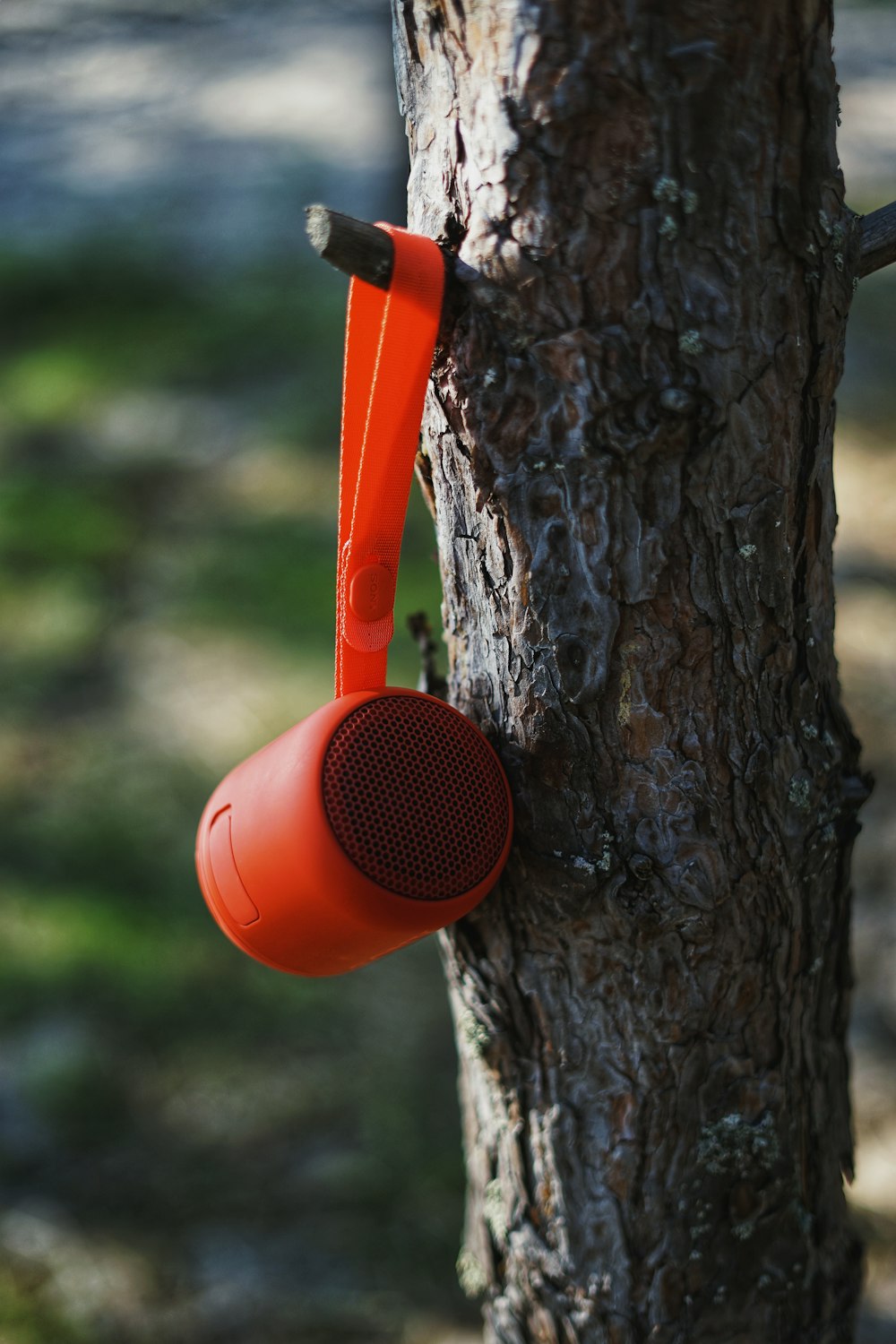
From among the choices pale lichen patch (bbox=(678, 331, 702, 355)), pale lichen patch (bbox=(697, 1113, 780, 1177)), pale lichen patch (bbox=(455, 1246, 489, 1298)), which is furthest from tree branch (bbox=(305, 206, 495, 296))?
pale lichen patch (bbox=(455, 1246, 489, 1298))

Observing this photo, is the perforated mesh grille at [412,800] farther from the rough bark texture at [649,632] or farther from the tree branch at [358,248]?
the tree branch at [358,248]

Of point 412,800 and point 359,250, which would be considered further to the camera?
point 412,800

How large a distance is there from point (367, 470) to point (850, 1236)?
1094 millimetres

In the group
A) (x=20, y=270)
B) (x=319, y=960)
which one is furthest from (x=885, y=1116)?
(x=20, y=270)

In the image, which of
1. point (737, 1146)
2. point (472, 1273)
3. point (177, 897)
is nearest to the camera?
point (737, 1146)

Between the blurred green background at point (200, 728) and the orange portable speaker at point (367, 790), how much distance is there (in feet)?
4.09

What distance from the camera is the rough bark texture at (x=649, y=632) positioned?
0.90m

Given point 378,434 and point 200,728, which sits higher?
point 200,728

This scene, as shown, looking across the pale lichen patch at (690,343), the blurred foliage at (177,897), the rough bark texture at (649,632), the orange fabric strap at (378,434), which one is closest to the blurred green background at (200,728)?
the blurred foliage at (177,897)

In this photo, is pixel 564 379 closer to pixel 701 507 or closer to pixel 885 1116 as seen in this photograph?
pixel 701 507

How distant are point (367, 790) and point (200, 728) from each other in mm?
2382

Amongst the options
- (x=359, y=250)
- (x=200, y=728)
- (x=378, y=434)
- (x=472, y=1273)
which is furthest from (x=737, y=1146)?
(x=200, y=728)

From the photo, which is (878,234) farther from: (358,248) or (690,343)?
(358,248)

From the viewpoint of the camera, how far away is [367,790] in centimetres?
103
